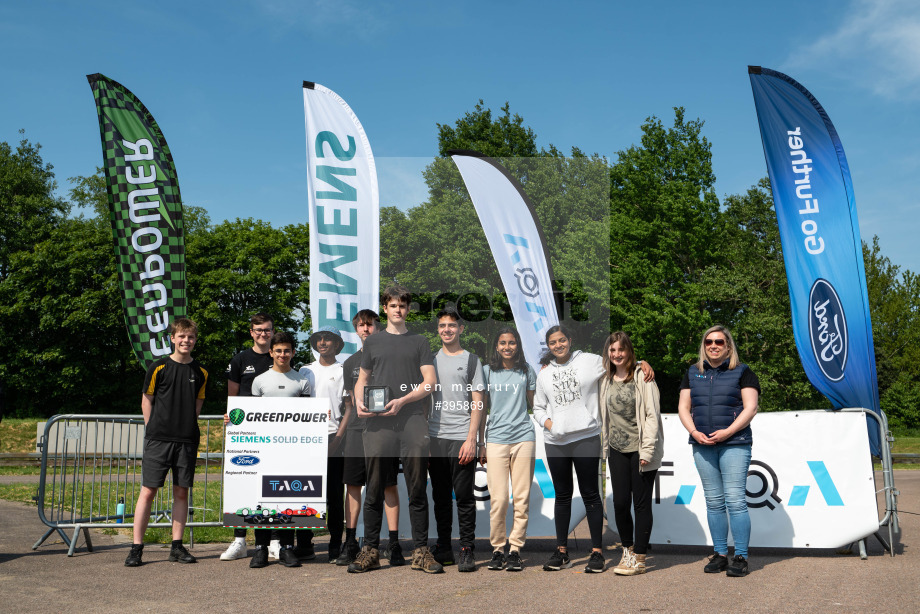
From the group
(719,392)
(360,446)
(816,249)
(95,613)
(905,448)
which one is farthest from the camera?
(905,448)

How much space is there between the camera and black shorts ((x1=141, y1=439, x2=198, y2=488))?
250 inches

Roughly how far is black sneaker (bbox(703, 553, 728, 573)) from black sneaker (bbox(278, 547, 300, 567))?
3383mm

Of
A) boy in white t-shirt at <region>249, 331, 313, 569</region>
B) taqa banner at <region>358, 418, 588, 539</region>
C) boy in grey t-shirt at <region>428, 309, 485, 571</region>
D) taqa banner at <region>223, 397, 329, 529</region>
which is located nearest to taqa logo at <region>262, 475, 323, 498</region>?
taqa banner at <region>223, 397, 329, 529</region>

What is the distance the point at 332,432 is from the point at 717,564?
11.3 ft

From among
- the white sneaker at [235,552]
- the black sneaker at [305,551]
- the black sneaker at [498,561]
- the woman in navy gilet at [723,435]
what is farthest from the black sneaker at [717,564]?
the white sneaker at [235,552]

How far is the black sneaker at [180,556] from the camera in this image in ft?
20.7

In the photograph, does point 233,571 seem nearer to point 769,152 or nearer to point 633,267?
point 769,152

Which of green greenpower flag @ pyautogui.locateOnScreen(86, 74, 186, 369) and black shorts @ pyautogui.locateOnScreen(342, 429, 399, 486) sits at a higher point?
green greenpower flag @ pyautogui.locateOnScreen(86, 74, 186, 369)

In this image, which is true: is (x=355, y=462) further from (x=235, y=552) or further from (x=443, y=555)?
(x=235, y=552)

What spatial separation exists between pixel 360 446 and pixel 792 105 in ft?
19.8

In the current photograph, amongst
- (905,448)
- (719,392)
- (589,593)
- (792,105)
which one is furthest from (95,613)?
(905,448)

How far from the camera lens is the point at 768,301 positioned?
32.0 m

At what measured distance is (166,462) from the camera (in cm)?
636

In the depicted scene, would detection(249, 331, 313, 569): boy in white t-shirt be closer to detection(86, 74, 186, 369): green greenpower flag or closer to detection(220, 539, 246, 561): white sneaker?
detection(220, 539, 246, 561): white sneaker
